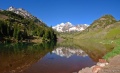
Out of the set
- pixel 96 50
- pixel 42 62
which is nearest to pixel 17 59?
pixel 42 62

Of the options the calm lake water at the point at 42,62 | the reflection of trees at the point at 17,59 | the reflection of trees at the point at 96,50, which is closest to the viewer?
the calm lake water at the point at 42,62

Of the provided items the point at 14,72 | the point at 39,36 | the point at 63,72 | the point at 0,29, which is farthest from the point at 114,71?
the point at 39,36

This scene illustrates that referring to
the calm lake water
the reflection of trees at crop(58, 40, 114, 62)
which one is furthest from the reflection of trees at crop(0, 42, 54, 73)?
the reflection of trees at crop(58, 40, 114, 62)

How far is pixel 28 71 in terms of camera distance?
32.1 metres

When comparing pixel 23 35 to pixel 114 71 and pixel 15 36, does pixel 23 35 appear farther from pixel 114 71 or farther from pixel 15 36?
pixel 114 71

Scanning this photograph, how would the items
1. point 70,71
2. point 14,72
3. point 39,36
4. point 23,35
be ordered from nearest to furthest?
1. point 14,72
2. point 70,71
3. point 23,35
4. point 39,36

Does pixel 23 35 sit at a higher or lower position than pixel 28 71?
higher

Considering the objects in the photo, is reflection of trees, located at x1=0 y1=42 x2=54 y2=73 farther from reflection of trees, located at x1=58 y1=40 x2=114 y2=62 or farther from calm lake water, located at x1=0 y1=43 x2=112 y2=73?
reflection of trees, located at x1=58 y1=40 x2=114 y2=62

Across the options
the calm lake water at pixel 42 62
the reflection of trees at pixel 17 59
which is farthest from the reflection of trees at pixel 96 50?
the reflection of trees at pixel 17 59

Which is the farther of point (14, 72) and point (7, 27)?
point (7, 27)

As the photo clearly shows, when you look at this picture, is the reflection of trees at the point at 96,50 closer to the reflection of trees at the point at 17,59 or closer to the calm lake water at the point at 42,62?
the calm lake water at the point at 42,62

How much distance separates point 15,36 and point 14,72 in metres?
121

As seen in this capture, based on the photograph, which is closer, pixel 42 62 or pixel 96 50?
pixel 42 62

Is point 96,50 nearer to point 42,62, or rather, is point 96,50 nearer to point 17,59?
point 42,62
